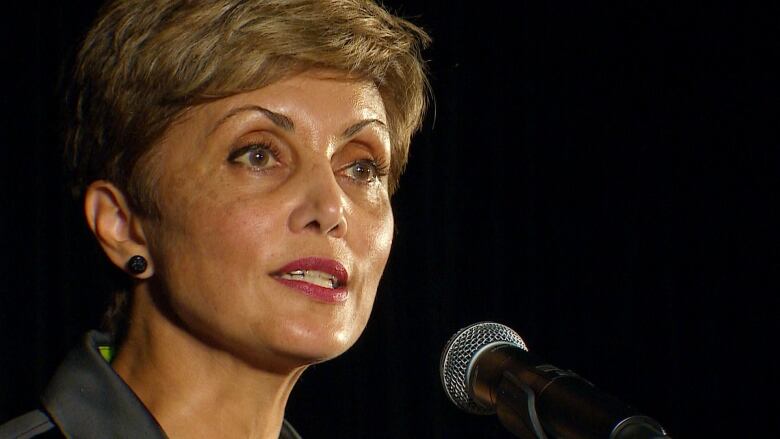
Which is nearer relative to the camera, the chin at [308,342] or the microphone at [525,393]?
the microphone at [525,393]

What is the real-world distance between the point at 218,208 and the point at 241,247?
3.4 inches

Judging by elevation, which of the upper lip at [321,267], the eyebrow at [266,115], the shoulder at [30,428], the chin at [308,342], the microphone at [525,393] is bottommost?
the shoulder at [30,428]

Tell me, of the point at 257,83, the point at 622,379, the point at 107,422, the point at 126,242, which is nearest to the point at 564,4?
the point at 622,379

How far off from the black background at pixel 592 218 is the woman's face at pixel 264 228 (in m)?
1.32

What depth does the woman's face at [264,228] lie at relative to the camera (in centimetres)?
164

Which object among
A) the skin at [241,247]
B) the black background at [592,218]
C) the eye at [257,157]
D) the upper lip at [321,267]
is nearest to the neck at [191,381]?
the skin at [241,247]

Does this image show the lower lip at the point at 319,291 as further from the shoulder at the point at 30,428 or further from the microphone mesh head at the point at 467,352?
the shoulder at the point at 30,428

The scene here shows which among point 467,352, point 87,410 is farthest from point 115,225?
point 467,352

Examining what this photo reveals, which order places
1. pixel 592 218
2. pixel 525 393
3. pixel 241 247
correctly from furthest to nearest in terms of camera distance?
pixel 592 218, pixel 241 247, pixel 525 393

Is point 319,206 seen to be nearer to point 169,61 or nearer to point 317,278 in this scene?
point 317,278

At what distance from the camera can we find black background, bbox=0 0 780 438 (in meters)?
3.00

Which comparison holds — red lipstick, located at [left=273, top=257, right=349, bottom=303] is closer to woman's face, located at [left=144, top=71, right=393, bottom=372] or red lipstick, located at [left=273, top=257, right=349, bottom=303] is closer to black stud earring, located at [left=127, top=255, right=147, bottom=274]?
woman's face, located at [left=144, top=71, right=393, bottom=372]

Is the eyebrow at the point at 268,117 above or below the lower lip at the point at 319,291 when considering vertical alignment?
above

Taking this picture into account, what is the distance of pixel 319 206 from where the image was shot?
1.67 m
